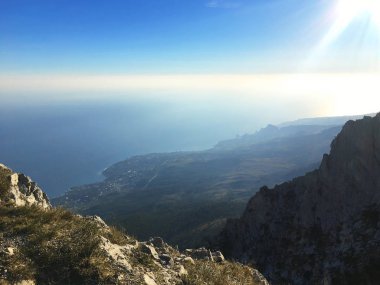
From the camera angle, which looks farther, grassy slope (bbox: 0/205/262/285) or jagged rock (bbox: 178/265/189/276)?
jagged rock (bbox: 178/265/189/276)

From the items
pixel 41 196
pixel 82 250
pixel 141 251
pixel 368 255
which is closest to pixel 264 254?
pixel 368 255

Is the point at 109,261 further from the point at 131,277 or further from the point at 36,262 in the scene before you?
the point at 36,262

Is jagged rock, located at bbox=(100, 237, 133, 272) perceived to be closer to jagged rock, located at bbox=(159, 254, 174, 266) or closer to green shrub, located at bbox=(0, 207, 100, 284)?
green shrub, located at bbox=(0, 207, 100, 284)

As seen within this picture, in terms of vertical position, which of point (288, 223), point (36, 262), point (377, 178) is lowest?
point (288, 223)

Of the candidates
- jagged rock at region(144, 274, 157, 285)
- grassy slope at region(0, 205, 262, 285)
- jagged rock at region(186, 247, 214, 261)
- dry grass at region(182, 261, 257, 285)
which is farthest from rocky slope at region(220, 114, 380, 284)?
jagged rock at region(144, 274, 157, 285)

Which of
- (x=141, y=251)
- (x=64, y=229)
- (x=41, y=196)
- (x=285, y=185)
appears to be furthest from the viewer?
(x=285, y=185)

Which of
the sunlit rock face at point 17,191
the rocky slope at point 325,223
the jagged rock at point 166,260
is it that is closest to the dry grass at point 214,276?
the jagged rock at point 166,260
